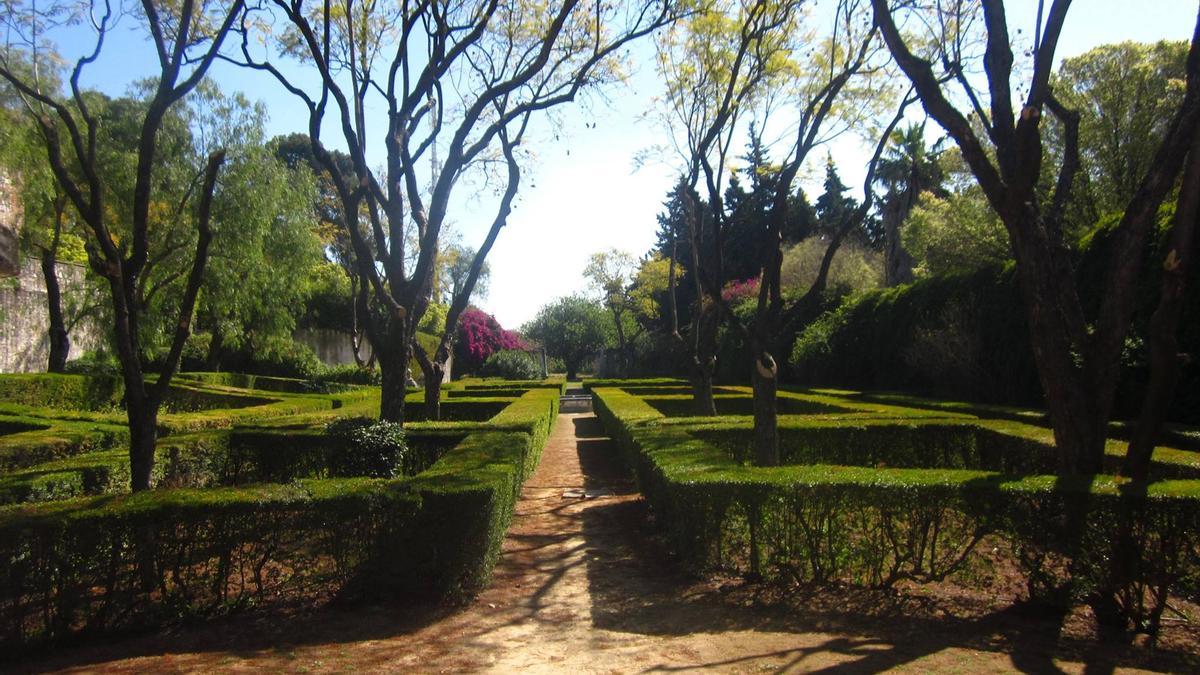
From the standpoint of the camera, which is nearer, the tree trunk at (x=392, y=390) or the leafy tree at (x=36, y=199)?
the tree trunk at (x=392, y=390)

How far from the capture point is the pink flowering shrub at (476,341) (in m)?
42.0

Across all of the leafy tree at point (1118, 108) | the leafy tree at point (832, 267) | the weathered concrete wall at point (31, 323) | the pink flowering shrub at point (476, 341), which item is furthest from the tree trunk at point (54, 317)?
the leafy tree at point (1118, 108)

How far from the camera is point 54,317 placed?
58.3ft

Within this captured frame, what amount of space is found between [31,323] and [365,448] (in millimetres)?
19531

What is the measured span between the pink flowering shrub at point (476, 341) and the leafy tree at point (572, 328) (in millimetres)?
2682

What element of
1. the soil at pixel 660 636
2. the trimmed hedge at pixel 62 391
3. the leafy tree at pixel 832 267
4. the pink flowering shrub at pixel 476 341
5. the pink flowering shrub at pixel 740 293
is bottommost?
the soil at pixel 660 636

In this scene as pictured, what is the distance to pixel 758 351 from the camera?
791 cm

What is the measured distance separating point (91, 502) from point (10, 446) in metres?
4.47

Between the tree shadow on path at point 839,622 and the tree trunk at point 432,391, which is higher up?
the tree trunk at point 432,391

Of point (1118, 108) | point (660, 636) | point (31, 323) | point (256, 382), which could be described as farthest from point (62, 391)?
point (1118, 108)

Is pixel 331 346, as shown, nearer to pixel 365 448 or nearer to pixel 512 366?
pixel 512 366

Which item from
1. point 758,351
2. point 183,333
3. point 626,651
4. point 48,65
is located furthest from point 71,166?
point 626,651

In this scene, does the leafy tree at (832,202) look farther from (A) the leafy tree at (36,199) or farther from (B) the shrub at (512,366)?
(A) the leafy tree at (36,199)

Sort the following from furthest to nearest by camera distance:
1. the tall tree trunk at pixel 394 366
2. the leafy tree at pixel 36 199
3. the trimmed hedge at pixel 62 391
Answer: the leafy tree at pixel 36 199
the trimmed hedge at pixel 62 391
the tall tree trunk at pixel 394 366
